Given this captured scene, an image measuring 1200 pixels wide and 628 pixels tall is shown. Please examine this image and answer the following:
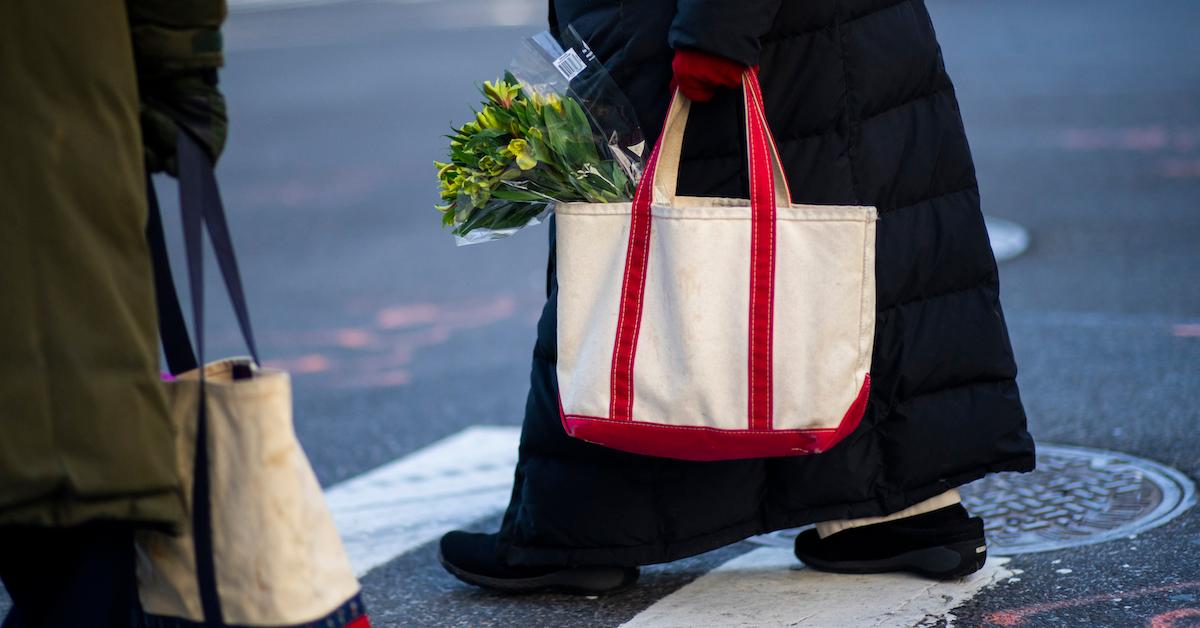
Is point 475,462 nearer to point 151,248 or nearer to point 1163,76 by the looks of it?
point 151,248

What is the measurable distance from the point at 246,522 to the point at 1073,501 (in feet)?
7.70

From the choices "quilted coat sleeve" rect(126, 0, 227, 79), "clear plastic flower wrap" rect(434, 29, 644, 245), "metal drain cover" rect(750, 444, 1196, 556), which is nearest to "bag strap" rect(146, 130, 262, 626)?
"quilted coat sleeve" rect(126, 0, 227, 79)

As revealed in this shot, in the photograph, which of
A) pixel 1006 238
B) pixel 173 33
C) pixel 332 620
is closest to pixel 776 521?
pixel 332 620

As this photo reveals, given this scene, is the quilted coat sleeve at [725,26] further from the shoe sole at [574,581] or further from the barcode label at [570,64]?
the shoe sole at [574,581]

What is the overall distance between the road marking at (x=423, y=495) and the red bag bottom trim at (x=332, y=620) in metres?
1.38

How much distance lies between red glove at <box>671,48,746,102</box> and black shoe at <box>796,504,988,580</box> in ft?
3.35

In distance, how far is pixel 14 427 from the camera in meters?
1.98

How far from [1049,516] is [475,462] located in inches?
67.8

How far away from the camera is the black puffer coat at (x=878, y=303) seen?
3010mm

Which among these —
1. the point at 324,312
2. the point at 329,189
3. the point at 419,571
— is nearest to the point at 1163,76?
the point at 329,189

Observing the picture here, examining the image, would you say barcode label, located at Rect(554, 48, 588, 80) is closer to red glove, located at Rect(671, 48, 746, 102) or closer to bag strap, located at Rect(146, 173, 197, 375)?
red glove, located at Rect(671, 48, 746, 102)

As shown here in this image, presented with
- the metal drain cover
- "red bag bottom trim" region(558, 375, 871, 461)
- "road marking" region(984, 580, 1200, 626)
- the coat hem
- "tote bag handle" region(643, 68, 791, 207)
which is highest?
"tote bag handle" region(643, 68, 791, 207)

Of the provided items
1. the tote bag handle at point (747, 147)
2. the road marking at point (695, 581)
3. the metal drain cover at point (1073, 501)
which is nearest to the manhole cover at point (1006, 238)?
the metal drain cover at point (1073, 501)

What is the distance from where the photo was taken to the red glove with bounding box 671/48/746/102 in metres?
2.86
